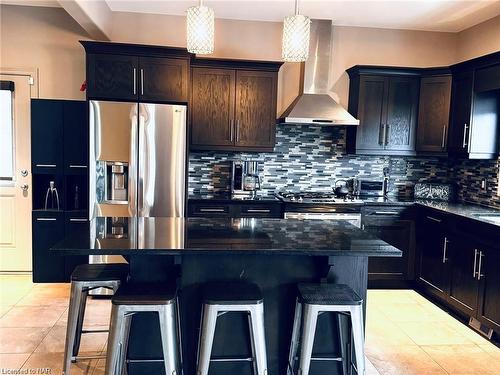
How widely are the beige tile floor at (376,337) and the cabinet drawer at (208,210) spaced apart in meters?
1.20

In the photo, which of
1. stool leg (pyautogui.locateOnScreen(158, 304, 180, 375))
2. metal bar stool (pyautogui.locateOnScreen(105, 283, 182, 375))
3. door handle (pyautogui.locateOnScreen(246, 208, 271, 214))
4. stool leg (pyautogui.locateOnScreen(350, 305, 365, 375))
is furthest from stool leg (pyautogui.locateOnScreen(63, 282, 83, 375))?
door handle (pyautogui.locateOnScreen(246, 208, 271, 214))

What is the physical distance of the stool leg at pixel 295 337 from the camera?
2322mm

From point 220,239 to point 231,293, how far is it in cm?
31

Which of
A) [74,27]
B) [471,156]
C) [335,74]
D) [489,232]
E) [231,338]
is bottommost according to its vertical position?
[231,338]

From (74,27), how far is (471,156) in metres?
4.32

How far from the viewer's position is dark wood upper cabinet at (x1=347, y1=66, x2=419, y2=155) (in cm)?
454

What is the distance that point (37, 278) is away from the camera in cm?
433

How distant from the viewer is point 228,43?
4676mm

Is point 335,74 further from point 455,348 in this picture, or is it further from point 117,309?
point 117,309

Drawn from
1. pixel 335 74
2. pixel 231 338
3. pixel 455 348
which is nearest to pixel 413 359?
pixel 455 348

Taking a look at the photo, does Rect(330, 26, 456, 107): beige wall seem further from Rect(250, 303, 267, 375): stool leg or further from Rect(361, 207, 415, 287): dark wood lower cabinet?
Rect(250, 303, 267, 375): stool leg

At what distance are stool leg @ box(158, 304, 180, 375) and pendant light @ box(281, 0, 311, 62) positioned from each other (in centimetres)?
147

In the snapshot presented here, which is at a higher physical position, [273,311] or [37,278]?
[273,311]

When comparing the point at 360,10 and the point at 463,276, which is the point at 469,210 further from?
the point at 360,10
